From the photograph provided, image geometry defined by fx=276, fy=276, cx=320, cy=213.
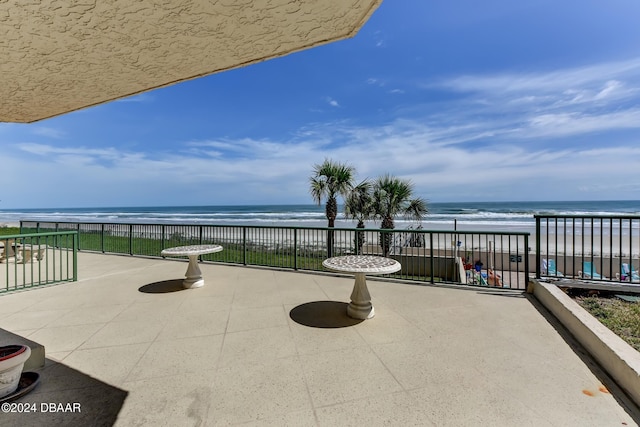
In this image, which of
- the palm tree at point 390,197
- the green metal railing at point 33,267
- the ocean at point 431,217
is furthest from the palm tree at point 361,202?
the green metal railing at point 33,267

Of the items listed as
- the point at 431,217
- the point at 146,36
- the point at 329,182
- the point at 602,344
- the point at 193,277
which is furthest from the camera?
the point at 431,217

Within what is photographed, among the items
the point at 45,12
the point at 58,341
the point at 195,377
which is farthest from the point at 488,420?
the point at 58,341

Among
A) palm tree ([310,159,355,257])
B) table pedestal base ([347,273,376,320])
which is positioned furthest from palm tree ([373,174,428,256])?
table pedestal base ([347,273,376,320])

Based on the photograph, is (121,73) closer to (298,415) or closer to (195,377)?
(195,377)

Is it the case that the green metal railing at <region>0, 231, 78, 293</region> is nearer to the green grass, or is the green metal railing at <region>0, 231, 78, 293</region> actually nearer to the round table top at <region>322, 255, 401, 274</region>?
the round table top at <region>322, 255, 401, 274</region>

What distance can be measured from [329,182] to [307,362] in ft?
29.1

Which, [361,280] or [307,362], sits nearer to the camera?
[307,362]

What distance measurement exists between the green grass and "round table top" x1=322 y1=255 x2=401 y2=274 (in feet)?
7.17

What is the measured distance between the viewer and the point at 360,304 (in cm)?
338

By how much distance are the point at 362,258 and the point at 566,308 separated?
2347 millimetres

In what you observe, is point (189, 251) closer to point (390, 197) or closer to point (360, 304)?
point (360, 304)

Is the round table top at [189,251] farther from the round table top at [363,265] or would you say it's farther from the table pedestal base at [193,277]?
the round table top at [363,265]

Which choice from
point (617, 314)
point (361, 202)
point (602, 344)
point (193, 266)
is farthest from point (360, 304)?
point (361, 202)

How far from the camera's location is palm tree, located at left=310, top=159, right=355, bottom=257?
35.5 feet
